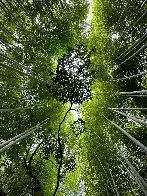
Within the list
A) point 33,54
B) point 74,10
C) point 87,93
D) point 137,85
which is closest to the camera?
point 87,93

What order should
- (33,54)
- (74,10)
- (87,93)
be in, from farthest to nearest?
(74,10) < (33,54) < (87,93)

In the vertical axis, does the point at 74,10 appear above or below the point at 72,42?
above

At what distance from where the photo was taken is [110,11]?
27.0 feet

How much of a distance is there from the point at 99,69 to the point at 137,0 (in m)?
2.78

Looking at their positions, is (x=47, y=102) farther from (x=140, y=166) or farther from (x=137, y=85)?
(x=140, y=166)

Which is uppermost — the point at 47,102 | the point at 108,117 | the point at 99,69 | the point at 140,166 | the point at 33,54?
the point at 33,54

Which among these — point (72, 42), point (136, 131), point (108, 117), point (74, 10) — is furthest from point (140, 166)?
point (74, 10)

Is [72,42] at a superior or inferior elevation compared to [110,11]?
inferior

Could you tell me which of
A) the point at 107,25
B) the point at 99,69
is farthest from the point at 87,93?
the point at 107,25

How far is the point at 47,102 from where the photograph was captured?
7.44 m

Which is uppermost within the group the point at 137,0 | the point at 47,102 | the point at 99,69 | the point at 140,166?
the point at 137,0

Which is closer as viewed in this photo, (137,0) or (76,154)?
(137,0)

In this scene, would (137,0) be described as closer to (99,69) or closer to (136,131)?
(99,69)

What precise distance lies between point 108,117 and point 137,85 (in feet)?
4.68
